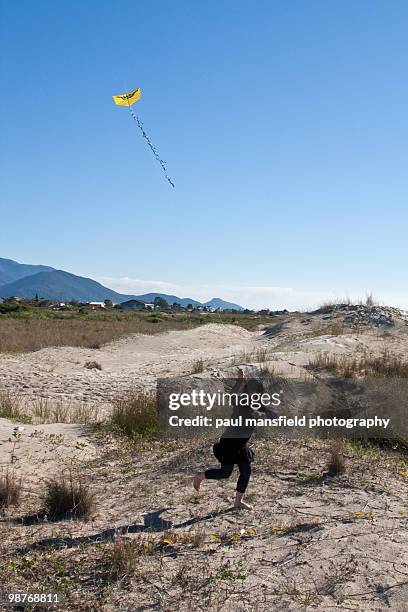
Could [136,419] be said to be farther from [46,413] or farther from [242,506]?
[242,506]

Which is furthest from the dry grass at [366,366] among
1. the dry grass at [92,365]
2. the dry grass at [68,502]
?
the dry grass at [92,365]

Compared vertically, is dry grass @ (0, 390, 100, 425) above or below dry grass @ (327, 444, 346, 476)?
below

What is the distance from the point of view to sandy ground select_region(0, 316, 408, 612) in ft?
12.5

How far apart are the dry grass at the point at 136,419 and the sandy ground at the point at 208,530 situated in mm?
435

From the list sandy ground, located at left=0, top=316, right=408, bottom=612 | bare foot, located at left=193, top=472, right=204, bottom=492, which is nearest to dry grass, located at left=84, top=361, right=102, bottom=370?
sandy ground, located at left=0, top=316, right=408, bottom=612

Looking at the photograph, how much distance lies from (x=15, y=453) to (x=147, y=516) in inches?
116

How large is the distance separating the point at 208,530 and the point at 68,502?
141 centimetres

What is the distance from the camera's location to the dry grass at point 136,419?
9141mm

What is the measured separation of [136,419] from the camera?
30.6 feet

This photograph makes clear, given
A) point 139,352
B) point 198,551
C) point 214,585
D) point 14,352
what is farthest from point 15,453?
point 139,352

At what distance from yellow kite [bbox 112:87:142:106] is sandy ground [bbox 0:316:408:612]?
19.9ft

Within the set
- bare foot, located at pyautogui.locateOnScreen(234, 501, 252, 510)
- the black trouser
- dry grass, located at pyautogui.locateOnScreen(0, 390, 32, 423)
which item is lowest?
dry grass, located at pyautogui.locateOnScreen(0, 390, 32, 423)

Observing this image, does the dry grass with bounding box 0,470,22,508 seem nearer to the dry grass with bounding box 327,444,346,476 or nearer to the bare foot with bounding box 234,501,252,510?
the bare foot with bounding box 234,501,252,510

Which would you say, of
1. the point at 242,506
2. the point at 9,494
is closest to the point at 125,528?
the point at 242,506
